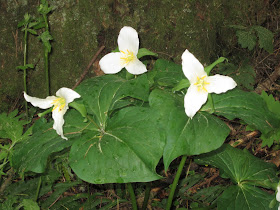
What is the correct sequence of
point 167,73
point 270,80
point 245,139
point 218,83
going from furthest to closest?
1. point 270,80
2. point 245,139
3. point 167,73
4. point 218,83

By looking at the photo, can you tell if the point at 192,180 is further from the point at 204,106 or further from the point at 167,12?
the point at 167,12

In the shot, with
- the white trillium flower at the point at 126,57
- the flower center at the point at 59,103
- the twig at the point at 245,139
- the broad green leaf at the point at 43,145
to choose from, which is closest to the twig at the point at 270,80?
the twig at the point at 245,139

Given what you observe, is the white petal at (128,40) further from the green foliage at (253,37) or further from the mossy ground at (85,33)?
the green foliage at (253,37)

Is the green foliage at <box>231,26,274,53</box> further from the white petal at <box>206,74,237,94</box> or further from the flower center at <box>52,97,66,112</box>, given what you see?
the flower center at <box>52,97,66,112</box>

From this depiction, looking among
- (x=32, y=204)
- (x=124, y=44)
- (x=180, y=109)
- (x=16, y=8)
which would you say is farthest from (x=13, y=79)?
(x=180, y=109)

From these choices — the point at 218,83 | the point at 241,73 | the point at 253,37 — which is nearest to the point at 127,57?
the point at 218,83

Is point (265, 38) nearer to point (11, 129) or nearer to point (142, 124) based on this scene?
point (142, 124)

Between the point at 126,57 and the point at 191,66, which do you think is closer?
the point at 191,66
